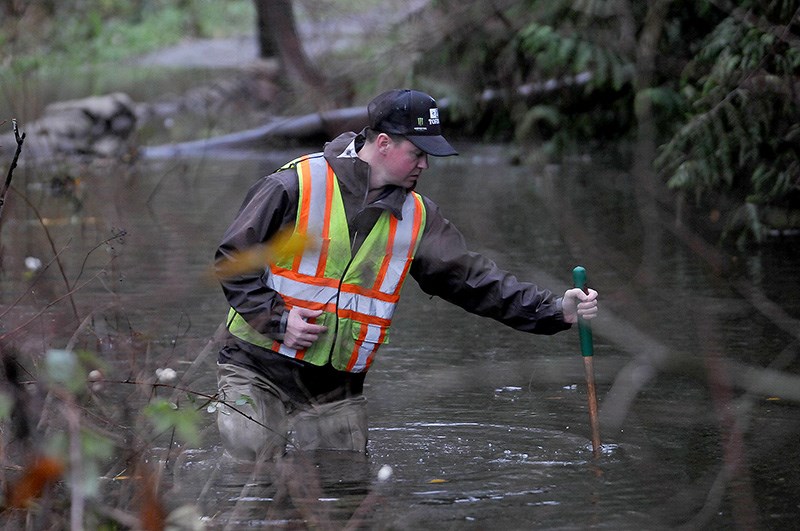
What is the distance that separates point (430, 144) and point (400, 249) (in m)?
0.50

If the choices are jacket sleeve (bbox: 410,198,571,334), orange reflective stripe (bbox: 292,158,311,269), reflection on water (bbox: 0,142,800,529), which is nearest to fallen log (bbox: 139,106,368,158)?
reflection on water (bbox: 0,142,800,529)

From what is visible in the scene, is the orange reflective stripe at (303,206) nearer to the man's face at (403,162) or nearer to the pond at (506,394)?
the man's face at (403,162)

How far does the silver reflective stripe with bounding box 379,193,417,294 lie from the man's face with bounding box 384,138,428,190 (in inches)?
5.6

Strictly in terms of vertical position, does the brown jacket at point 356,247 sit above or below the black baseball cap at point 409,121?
below

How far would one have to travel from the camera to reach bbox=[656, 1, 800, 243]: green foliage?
32.3 feet

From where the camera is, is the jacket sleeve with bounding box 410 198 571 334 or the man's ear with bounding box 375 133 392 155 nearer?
the man's ear with bounding box 375 133 392 155

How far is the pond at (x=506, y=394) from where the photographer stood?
4.92m

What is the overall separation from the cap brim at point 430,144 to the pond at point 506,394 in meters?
0.54

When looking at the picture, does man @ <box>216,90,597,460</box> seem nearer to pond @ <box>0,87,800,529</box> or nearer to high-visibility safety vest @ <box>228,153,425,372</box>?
high-visibility safety vest @ <box>228,153,425,372</box>

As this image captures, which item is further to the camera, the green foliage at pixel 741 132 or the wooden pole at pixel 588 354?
the green foliage at pixel 741 132

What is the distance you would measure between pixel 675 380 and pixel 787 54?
9.31 ft

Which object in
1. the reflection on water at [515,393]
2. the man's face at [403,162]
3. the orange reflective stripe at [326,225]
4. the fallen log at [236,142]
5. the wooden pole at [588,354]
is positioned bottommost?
the fallen log at [236,142]

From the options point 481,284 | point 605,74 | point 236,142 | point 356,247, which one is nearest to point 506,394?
point 481,284

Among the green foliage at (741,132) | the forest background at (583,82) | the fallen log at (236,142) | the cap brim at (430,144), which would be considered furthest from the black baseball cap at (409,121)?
the fallen log at (236,142)
